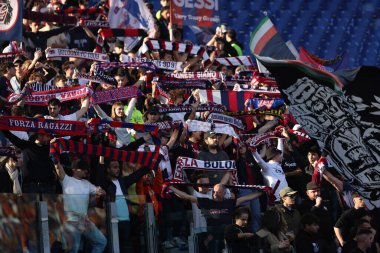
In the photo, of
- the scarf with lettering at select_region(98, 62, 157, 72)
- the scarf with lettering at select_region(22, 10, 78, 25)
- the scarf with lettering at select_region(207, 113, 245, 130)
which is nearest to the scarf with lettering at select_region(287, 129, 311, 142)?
the scarf with lettering at select_region(207, 113, 245, 130)

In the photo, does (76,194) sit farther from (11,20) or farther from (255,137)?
(11,20)

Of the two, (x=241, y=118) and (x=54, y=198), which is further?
(x=241, y=118)

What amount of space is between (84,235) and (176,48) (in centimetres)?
933

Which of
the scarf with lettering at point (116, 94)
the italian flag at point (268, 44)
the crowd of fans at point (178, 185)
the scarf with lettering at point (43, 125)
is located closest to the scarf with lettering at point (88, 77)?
the crowd of fans at point (178, 185)

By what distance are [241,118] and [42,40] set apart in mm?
3716

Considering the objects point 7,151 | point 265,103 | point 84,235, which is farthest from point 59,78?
point 84,235

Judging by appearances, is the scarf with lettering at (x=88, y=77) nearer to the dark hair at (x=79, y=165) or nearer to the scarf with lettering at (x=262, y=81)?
the scarf with lettering at (x=262, y=81)

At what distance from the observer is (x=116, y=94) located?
56.1 feet

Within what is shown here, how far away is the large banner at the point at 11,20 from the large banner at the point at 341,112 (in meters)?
5.90

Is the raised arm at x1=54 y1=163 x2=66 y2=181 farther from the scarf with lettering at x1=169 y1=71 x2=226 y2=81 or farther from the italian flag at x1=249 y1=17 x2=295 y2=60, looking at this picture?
the scarf with lettering at x1=169 y1=71 x2=226 y2=81

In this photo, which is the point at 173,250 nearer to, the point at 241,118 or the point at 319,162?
the point at 319,162

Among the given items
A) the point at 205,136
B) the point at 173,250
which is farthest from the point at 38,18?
the point at 173,250

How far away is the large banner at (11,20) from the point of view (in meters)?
17.5

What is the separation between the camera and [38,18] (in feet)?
68.8
